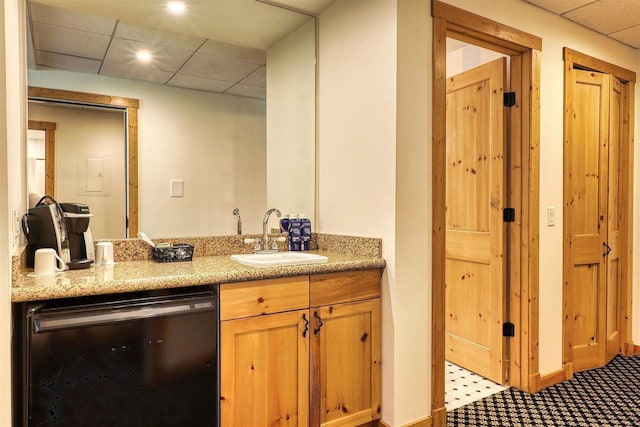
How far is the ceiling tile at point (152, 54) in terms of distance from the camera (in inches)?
87.7

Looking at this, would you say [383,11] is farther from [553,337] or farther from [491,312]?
[553,337]

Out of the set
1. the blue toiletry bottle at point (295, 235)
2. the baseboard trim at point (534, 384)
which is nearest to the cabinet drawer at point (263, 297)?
the blue toiletry bottle at point (295, 235)

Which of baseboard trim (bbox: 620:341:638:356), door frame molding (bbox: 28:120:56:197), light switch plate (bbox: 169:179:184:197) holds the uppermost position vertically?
door frame molding (bbox: 28:120:56:197)

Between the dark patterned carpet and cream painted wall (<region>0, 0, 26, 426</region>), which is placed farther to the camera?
the dark patterned carpet

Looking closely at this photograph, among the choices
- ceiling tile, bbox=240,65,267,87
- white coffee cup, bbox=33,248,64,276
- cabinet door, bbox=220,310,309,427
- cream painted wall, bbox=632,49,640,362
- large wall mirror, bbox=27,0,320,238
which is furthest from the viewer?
cream painted wall, bbox=632,49,640,362

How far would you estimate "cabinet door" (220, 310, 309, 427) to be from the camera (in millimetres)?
1796

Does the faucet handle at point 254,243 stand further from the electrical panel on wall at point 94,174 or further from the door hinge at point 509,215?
the door hinge at point 509,215

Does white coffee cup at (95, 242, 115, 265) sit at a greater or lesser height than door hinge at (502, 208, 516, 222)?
lesser

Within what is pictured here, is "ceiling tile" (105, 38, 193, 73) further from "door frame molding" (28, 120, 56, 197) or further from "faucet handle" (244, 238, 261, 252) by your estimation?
"faucet handle" (244, 238, 261, 252)

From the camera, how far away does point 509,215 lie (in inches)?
109

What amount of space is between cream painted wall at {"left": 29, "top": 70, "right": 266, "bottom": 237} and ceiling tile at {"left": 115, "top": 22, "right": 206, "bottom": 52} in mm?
233

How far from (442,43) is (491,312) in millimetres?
1777

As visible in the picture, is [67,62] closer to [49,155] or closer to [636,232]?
[49,155]

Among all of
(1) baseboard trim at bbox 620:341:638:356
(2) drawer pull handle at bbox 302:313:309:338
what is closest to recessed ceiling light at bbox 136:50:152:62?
(2) drawer pull handle at bbox 302:313:309:338
